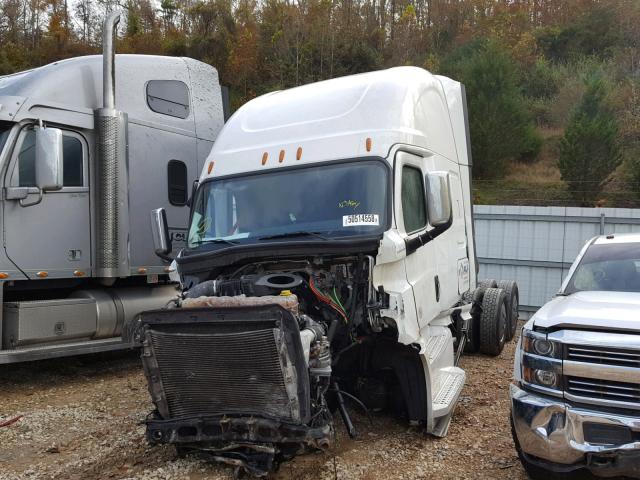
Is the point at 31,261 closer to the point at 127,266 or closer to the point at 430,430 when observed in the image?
the point at 127,266

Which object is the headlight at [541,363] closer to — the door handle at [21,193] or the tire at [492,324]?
the tire at [492,324]

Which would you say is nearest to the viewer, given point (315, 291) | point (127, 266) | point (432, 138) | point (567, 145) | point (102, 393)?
point (315, 291)

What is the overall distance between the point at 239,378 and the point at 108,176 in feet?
13.3

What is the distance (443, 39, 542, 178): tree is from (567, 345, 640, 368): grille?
2215 cm

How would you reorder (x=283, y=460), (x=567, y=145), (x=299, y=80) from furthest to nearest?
(x=299, y=80) < (x=567, y=145) < (x=283, y=460)

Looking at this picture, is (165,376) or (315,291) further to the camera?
(315,291)

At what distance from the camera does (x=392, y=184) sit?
5.02 m

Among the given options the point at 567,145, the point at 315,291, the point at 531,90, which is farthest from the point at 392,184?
the point at 531,90

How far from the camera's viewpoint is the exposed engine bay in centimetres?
386

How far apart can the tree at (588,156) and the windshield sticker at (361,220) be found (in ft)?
63.7

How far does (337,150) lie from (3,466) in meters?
3.79

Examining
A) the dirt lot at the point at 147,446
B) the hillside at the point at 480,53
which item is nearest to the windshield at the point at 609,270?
the dirt lot at the point at 147,446

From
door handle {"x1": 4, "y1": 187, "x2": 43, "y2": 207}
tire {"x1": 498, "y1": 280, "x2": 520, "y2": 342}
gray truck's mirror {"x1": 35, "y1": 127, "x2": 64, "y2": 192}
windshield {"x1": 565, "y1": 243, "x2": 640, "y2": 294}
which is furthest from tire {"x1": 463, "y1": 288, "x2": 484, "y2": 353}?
door handle {"x1": 4, "y1": 187, "x2": 43, "y2": 207}

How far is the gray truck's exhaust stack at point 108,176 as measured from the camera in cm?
705
